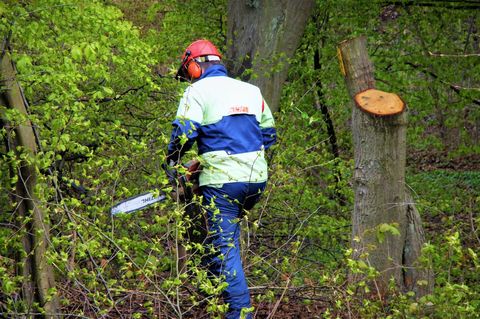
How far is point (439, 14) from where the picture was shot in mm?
13203

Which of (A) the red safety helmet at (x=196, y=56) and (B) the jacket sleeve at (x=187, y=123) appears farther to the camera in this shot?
(A) the red safety helmet at (x=196, y=56)

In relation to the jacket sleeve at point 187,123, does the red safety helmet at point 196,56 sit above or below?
above

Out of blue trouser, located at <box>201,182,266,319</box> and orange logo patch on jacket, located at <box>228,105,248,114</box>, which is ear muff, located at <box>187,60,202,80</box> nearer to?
orange logo patch on jacket, located at <box>228,105,248,114</box>

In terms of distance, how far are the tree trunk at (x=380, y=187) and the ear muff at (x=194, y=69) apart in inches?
41.9

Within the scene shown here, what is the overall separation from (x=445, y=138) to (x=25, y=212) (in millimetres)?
18123

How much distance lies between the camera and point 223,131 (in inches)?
233

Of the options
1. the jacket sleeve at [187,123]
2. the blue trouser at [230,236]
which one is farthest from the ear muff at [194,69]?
the blue trouser at [230,236]

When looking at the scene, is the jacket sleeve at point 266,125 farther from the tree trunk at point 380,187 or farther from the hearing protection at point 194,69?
the tree trunk at point 380,187

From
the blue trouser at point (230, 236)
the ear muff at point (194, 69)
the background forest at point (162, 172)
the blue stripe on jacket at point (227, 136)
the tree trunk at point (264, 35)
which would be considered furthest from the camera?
the tree trunk at point (264, 35)

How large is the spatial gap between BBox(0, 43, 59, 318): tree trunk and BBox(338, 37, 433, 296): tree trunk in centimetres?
208

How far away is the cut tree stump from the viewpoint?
19.4 feet

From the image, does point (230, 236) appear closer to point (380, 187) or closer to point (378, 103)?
point (380, 187)

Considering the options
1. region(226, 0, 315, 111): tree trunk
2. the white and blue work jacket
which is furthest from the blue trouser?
region(226, 0, 315, 111): tree trunk

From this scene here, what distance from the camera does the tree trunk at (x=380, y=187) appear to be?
5910 millimetres
